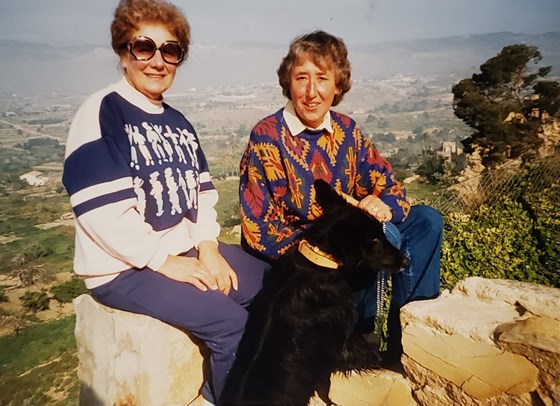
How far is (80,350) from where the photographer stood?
245 cm

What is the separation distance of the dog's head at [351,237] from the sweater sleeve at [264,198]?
25 centimetres

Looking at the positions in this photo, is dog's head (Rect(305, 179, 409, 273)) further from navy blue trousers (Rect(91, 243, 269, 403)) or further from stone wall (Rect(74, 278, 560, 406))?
navy blue trousers (Rect(91, 243, 269, 403))

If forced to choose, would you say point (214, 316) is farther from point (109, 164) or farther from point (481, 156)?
point (481, 156)

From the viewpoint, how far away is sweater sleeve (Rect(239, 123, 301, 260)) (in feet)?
8.56

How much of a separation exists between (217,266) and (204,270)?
14 centimetres

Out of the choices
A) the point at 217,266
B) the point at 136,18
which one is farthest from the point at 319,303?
the point at 136,18

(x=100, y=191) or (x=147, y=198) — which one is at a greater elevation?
(x=100, y=191)

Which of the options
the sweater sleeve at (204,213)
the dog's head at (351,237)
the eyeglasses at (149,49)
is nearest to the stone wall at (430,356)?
the dog's head at (351,237)

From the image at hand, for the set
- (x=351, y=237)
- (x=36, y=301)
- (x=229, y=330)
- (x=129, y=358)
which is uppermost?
(x=351, y=237)

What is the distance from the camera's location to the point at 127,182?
196cm

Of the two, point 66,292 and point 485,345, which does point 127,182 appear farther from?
point 66,292

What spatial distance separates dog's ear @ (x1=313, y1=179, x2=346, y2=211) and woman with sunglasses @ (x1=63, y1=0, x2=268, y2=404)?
790 mm

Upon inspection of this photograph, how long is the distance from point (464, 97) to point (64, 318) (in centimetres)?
5066

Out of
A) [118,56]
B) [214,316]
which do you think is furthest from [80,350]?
[118,56]
